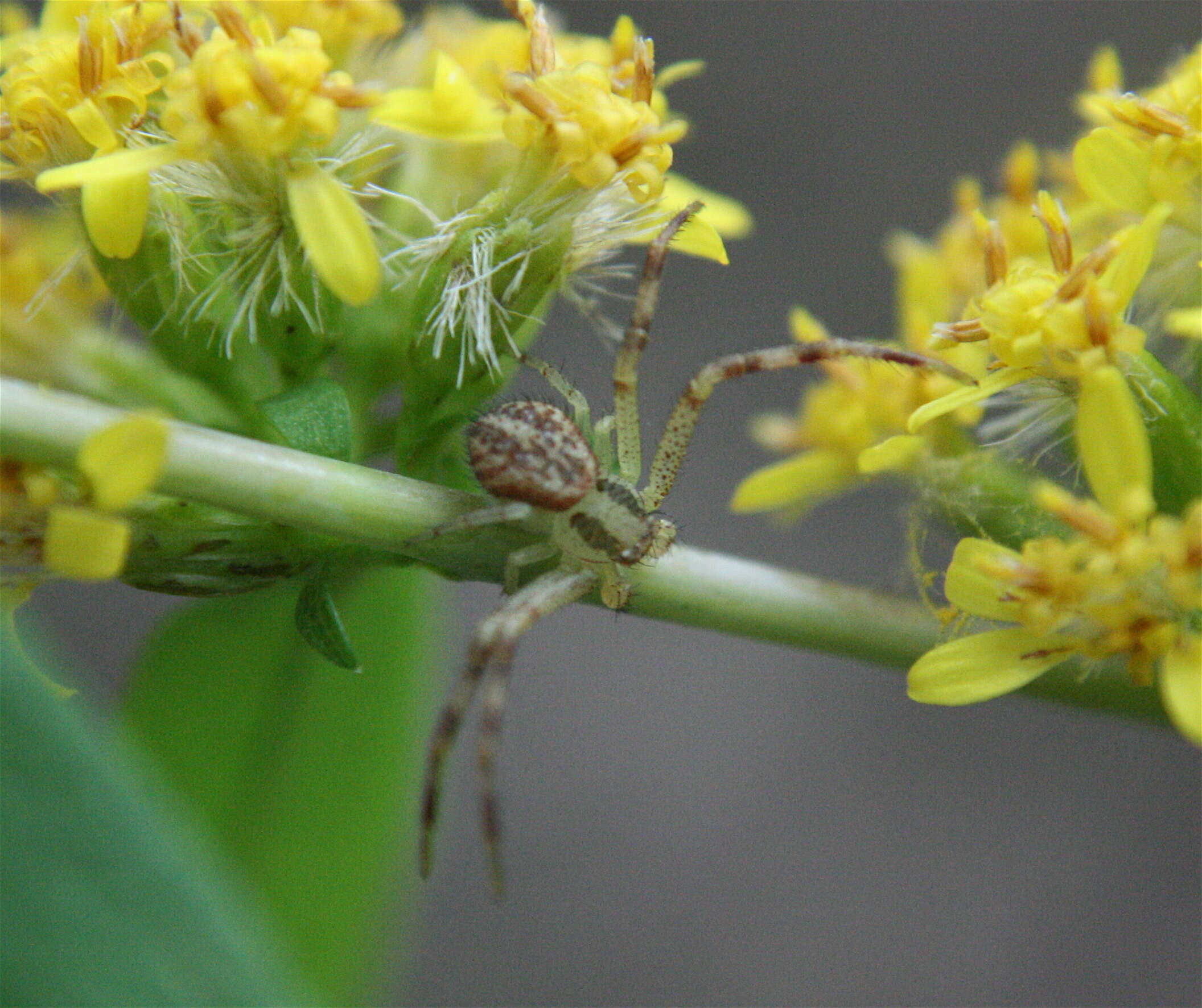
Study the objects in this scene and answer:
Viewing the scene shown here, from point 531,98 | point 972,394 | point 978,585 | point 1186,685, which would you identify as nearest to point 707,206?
point 531,98

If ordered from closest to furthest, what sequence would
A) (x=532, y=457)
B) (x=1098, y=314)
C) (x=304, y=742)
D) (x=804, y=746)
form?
(x=1098, y=314)
(x=532, y=457)
(x=304, y=742)
(x=804, y=746)

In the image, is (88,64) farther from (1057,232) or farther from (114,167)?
(1057,232)

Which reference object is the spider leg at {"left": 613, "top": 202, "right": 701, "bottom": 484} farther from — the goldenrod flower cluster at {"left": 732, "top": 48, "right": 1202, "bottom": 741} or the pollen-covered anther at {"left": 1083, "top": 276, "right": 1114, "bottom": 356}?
the pollen-covered anther at {"left": 1083, "top": 276, "right": 1114, "bottom": 356}

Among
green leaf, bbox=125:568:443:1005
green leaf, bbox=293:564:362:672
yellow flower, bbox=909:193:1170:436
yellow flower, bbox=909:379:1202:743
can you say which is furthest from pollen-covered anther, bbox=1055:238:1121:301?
green leaf, bbox=125:568:443:1005

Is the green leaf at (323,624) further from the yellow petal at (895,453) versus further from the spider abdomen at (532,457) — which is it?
the yellow petal at (895,453)

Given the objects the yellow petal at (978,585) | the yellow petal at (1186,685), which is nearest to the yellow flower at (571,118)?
the yellow petal at (978,585)

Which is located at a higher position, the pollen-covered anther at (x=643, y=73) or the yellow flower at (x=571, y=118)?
the pollen-covered anther at (x=643, y=73)
